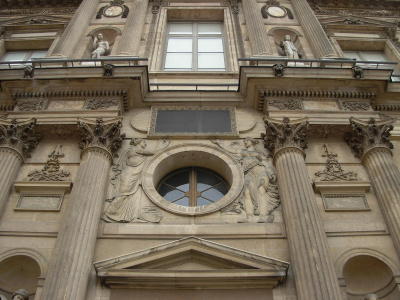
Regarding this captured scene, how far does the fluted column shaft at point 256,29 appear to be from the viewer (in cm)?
1647

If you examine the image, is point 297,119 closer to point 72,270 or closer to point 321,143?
point 321,143

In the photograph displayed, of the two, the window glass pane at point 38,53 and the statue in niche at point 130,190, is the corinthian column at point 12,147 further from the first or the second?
the window glass pane at point 38,53

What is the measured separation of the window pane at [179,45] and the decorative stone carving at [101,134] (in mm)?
6534

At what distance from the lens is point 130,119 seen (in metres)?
14.0

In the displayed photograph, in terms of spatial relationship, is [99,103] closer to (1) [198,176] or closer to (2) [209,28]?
(1) [198,176]

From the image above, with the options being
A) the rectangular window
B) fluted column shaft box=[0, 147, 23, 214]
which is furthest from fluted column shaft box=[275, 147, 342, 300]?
fluted column shaft box=[0, 147, 23, 214]

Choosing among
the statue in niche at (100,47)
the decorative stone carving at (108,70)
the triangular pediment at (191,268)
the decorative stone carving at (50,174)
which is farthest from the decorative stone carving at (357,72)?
the decorative stone carving at (50,174)

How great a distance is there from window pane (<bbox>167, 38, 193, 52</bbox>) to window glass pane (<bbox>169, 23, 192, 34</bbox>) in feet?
2.64

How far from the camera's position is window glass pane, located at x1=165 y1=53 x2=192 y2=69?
57.5 feet

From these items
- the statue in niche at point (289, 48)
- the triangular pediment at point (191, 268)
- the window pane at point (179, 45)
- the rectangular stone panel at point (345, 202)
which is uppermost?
the window pane at point (179, 45)

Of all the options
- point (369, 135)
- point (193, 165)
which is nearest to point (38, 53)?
point (193, 165)

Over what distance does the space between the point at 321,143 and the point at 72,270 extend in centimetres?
795

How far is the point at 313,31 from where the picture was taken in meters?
18.0

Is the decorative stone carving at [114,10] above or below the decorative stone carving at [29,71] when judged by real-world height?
above
